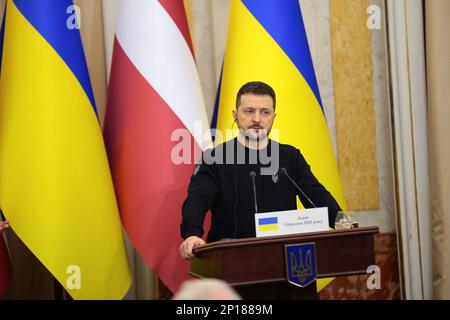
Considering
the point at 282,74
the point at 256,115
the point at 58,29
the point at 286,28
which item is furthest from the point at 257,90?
the point at 58,29

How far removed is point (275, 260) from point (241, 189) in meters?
0.73

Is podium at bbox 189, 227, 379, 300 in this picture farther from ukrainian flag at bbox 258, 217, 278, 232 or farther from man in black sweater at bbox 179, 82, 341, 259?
man in black sweater at bbox 179, 82, 341, 259

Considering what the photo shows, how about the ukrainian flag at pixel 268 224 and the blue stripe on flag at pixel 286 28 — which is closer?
the ukrainian flag at pixel 268 224

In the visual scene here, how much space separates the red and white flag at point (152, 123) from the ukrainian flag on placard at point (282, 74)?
0.80 ft

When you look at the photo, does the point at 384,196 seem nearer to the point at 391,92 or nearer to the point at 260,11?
the point at 391,92

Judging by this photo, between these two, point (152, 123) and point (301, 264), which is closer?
point (301, 264)

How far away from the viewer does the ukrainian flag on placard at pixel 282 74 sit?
3691 mm

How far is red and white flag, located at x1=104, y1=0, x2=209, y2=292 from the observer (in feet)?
11.5

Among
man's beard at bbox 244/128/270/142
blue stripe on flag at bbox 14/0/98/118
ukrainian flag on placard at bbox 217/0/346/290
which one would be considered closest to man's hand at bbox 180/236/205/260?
man's beard at bbox 244/128/270/142

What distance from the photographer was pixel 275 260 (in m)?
2.35

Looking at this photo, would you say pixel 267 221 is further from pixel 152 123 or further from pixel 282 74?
pixel 282 74

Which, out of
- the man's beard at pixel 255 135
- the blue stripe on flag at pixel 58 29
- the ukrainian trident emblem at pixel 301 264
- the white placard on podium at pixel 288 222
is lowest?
the ukrainian trident emblem at pixel 301 264

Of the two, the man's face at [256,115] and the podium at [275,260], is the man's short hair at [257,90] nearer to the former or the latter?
the man's face at [256,115]

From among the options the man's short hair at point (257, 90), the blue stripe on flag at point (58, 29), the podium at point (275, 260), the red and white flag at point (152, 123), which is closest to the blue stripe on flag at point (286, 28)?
the red and white flag at point (152, 123)
